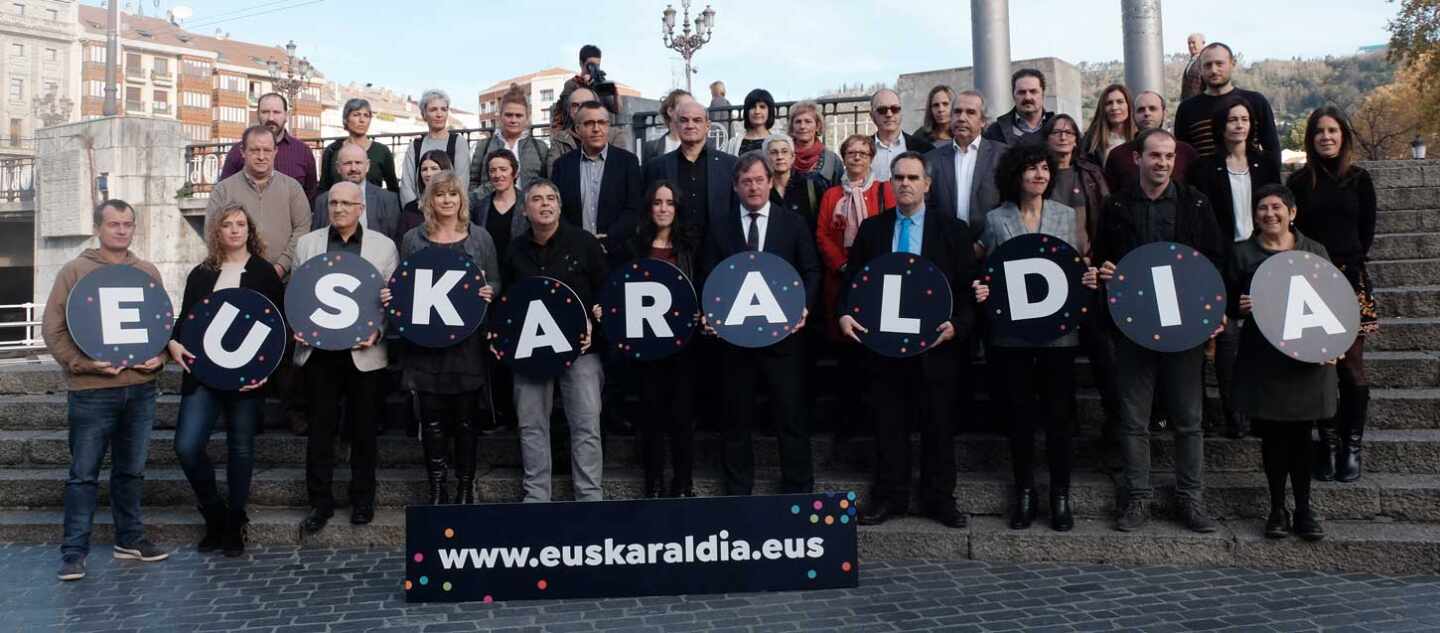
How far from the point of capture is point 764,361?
5316 millimetres

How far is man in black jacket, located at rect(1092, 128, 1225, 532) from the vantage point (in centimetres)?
Answer: 496

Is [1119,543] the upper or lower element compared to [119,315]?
lower

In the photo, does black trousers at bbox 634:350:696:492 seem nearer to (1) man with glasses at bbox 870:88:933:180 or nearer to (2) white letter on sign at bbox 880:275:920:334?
(2) white letter on sign at bbox 880:275:920:334

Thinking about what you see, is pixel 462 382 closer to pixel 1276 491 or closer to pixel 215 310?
pixel 215 310

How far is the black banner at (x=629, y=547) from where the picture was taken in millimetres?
4480

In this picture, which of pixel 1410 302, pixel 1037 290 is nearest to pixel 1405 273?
pixel 1410 302

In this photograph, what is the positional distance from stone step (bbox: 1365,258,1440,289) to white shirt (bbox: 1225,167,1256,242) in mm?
2368

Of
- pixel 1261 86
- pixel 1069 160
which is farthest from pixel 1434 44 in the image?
pixel 1261 86

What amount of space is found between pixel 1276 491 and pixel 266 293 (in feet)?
17.2

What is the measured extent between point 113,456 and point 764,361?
3.55m

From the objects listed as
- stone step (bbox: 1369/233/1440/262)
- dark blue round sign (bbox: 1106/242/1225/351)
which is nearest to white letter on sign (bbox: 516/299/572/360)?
dark blue round sign (bbox: 1106/242/1225/351)

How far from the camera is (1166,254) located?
4859 millimetres

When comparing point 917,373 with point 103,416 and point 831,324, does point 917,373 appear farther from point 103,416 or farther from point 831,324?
point 103,416

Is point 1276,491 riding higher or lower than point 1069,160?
lower
